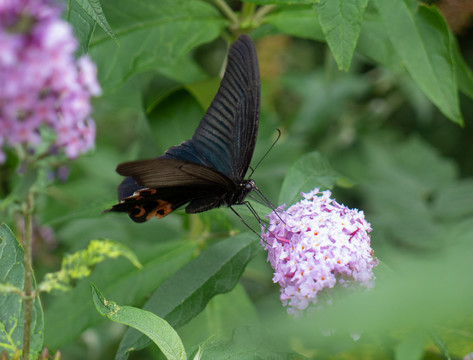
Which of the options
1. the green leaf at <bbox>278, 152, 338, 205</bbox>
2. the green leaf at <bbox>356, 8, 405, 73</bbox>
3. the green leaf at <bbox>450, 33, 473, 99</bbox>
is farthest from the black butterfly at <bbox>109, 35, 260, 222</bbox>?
the green leaf at <bbox>450, 33, 473, 99</bbox>

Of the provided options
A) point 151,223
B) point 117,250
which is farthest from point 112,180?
point 117,250

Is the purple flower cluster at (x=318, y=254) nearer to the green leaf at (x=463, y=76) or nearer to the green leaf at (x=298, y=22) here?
the green leaf at (x=298, y=22)

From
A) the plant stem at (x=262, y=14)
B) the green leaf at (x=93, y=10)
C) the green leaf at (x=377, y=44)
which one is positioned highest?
the green leaf at (x=93, y=10)

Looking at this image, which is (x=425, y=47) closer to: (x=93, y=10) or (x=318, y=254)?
(x=318, y=254)

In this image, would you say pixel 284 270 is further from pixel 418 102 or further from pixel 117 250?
pixel 418 102

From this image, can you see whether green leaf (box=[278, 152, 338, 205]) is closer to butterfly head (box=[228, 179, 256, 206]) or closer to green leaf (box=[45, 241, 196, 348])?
butterfly head (box=[228, 179, 256, 206])

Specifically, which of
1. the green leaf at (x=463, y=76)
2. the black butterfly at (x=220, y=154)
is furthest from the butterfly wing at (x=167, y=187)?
the green leaf at (x=463, y=76)
